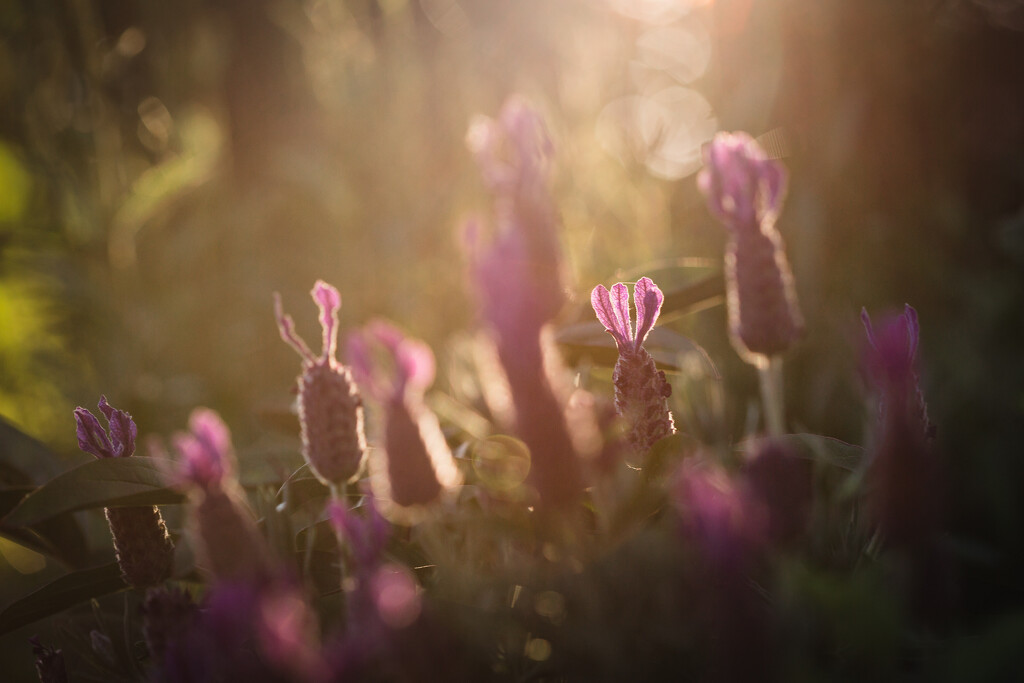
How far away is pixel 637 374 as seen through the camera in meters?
0.39

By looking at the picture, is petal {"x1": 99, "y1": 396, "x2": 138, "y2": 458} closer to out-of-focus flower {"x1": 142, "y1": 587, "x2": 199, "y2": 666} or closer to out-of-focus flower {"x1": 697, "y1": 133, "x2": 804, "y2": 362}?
out-of-focus flower {"x1": 142, "y1": 587, "x2": 199, "y2": 666}

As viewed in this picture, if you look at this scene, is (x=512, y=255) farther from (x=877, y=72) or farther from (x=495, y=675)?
(x=877, y=72)

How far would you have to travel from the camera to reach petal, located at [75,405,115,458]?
1.35 ft

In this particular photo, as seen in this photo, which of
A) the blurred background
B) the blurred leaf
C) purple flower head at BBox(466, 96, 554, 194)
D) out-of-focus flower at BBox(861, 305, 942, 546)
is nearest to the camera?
out-of-focus flower at BBox(861, 305, 942, 546)

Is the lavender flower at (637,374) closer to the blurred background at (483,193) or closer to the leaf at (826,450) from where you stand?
the leaf at (826,450)

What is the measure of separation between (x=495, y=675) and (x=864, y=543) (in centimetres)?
20

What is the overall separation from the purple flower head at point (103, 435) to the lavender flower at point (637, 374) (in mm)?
275

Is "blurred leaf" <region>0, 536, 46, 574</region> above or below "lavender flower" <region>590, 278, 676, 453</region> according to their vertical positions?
below

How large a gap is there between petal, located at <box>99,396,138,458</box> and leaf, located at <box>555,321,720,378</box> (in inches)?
11.0

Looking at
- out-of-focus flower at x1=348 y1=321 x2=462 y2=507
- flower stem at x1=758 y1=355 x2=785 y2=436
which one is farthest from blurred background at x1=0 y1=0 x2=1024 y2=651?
out-of-focus flower at x1=348 y1=321 x2=462 y2=507

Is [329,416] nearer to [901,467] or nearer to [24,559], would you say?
[901,467]

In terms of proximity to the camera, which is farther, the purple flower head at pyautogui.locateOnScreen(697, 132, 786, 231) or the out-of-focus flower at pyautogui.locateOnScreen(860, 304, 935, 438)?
the purple flower head at pyautogui.locateOnScreen(697, 132, 786, 231)

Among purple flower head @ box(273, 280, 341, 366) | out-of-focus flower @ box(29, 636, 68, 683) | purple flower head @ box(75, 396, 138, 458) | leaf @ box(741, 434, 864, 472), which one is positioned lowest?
out-of-focus flower @ box(29, 636, 68, 683)

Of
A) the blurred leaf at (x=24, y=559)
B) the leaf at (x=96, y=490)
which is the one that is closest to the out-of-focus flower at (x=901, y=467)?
the leaf at (x=96, y=490)
